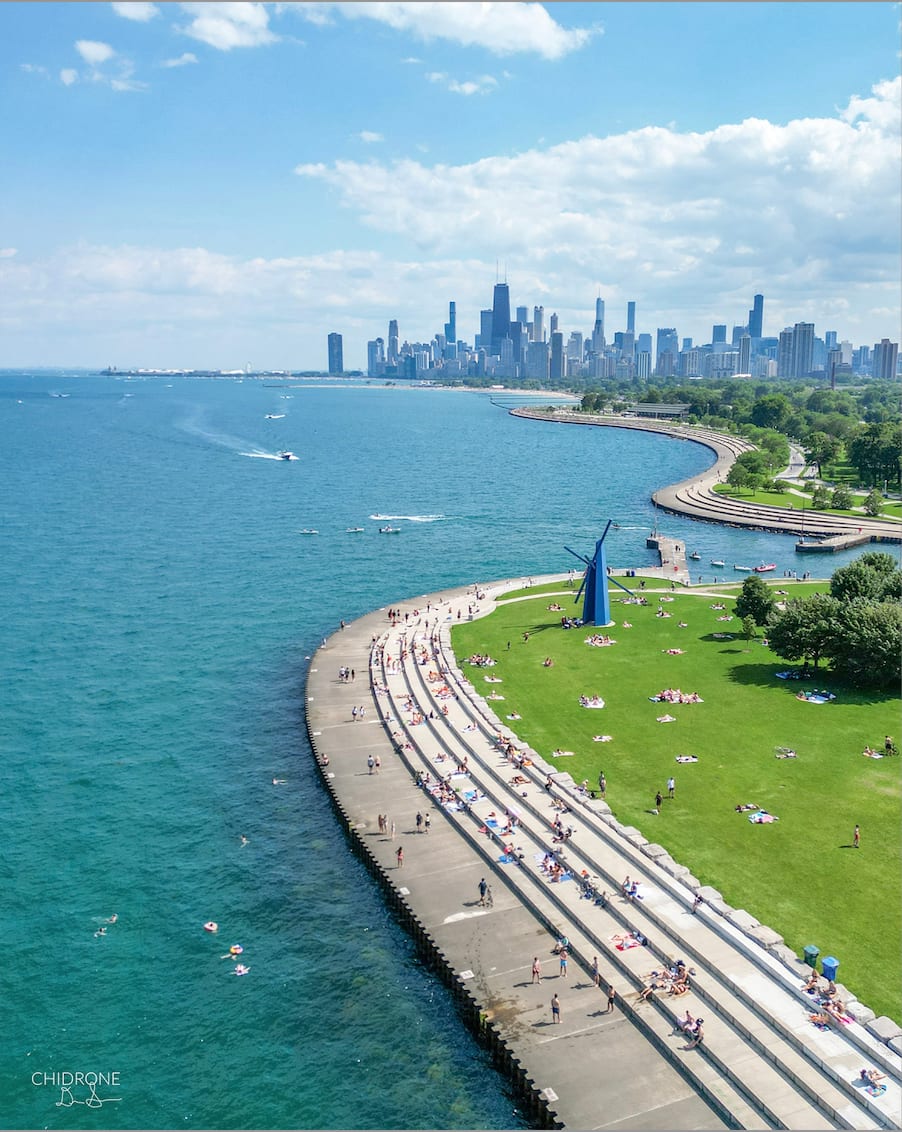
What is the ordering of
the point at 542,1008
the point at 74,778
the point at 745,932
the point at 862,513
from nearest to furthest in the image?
1. the point at 542,1008
2. the point at 745,932
3. the point at 74,778
4. the point at 862,513

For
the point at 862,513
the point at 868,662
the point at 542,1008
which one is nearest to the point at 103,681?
the point at 542,1008

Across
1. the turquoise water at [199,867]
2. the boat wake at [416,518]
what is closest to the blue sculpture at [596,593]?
the turquoise water at [199,867]

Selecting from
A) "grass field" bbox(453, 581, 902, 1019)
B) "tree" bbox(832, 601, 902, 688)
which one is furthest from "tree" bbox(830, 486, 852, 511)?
"tree" bbox(832, 601, 902, 688)

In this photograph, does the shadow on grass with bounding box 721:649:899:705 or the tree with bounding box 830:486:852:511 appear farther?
the tree with bounding box 830:486:852:511

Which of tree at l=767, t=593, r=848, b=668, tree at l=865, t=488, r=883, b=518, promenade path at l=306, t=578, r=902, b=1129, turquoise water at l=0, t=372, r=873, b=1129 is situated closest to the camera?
promenade path at l=306, t=578, r=902, b=1129

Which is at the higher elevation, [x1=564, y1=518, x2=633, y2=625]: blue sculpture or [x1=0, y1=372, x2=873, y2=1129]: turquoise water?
[x1=564, y1=518, x2=633, y2=625]: blue sculpture

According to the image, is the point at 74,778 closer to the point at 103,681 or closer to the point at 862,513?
the point at 103,681

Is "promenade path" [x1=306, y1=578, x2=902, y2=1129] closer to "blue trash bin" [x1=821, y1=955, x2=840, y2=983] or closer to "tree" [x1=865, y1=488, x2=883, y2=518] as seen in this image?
"blue trash bin" [x1=821, y1=955, x2=840, y2=983]

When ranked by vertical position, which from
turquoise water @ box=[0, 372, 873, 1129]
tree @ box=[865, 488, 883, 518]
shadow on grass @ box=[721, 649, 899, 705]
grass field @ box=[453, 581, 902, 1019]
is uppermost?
tree @ box=[865, 488, 883, 518]
